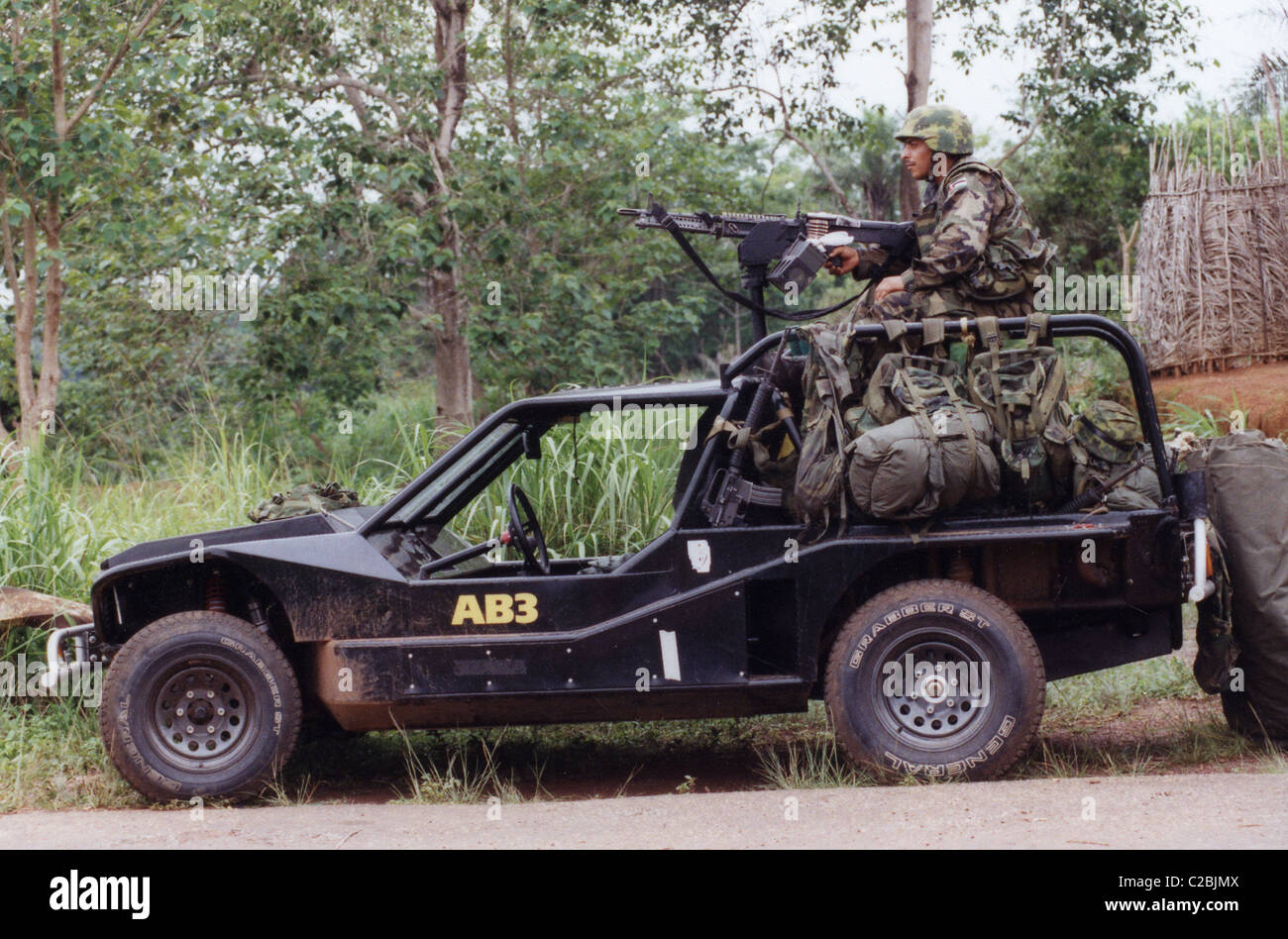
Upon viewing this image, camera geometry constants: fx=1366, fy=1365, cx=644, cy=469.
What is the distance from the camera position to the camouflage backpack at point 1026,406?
16.6 ft

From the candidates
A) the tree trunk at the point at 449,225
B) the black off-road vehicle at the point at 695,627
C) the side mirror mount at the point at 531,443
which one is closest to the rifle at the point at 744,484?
the black off-road vehicle at the point at 695,627

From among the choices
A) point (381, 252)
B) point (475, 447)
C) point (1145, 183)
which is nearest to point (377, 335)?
point (381, 252)

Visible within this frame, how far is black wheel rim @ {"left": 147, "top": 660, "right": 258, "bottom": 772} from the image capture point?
5.26 m

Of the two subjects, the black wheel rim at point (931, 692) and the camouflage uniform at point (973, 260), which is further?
the camouflage uniform at point (973, 260)

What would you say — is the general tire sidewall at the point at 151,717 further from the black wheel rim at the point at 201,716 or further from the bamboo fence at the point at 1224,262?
the bamboo fence at the point at 1224,262

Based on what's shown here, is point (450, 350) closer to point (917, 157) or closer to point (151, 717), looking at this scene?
point (917, 157)

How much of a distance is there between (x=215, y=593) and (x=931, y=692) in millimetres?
2837

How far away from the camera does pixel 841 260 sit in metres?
5.90

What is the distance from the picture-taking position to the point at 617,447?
26.4 feet

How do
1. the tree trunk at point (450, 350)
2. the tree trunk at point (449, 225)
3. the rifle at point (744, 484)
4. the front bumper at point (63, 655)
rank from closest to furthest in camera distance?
1. the rifle at point (744, 484)
2. the front bumper at point (63, 655)
3. the tree trunk at point (449, 225)
4. the tree trunk at point (450, 350)

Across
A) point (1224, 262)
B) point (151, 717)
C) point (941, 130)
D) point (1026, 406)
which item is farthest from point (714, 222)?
point (1224, 262)

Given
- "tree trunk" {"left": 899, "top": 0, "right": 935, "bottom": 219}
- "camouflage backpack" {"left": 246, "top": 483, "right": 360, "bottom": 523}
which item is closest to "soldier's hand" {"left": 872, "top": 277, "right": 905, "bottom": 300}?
"camouflage backpack" {"left": 246, "top": 483, "right": 360, "bottom": 523}

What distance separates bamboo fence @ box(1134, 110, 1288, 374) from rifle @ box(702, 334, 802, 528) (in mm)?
7456

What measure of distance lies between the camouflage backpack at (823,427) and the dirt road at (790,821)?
105 cm
